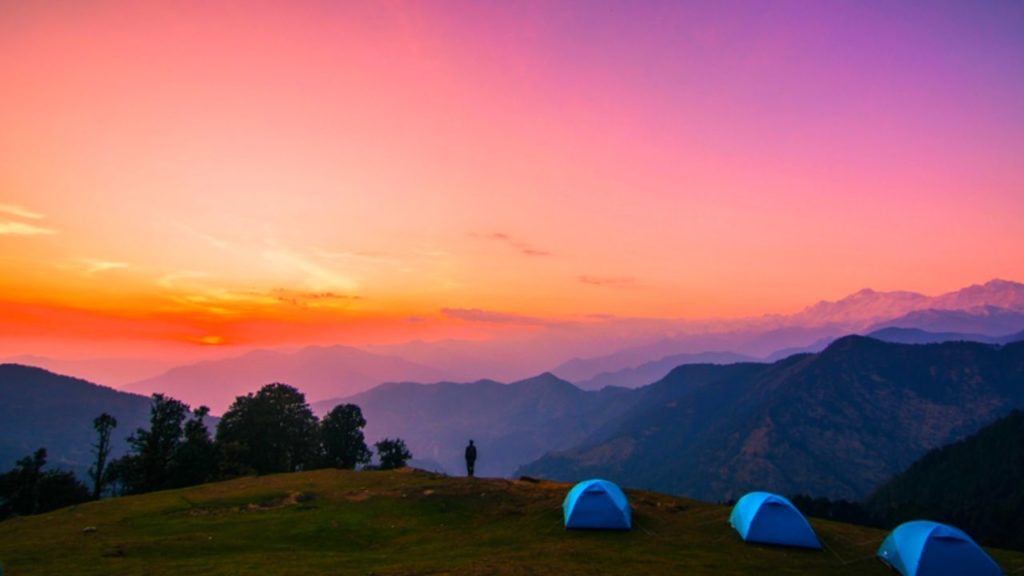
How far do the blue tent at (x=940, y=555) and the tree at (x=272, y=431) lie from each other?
69650 mm

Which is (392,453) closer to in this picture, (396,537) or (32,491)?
(32,491)

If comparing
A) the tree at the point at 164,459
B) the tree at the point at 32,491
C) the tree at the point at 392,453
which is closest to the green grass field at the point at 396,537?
the tree at the point at 164,459

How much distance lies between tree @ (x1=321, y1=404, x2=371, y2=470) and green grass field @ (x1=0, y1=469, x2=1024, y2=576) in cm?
4349

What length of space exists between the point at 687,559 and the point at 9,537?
1404 inches

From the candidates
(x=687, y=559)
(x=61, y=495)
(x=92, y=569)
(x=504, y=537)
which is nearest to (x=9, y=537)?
(x=92, y=569)

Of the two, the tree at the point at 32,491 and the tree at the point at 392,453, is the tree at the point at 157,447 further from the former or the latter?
the tree at the point at 392,453

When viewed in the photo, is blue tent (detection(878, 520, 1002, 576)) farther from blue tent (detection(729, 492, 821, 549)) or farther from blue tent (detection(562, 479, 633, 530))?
blue tent (detection(562, 479, 633, 530))

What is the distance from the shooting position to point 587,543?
87.7 ft

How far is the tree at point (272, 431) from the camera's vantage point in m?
74.9

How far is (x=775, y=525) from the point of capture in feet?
89.3

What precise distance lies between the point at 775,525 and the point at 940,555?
6.55 m

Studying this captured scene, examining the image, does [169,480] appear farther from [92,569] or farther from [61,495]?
[92,569]

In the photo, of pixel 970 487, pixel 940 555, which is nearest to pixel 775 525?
pixel 940 555

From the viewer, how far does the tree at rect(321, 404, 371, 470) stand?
82.9 metres
